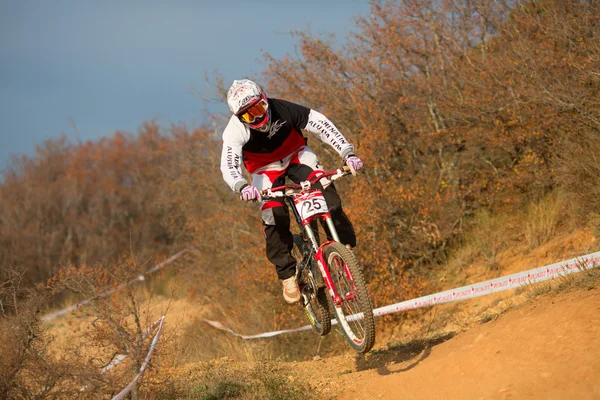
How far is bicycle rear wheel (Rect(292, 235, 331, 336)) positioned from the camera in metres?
6.82

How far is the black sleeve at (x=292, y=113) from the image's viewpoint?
6.92m

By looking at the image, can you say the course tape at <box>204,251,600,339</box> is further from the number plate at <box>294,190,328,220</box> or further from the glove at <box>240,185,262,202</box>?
the glove at <box>240,185,262,202</box>

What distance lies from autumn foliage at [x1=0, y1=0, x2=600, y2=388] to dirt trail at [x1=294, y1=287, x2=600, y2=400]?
3.97 metres

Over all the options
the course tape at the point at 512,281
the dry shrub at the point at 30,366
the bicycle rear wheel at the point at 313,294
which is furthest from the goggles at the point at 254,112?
the course tape at the point at 512,281

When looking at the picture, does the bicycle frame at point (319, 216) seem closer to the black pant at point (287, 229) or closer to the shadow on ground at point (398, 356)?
the black pant at point (287, 229)

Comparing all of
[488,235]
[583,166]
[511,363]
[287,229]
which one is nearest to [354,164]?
[287,229]

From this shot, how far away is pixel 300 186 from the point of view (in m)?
6.27

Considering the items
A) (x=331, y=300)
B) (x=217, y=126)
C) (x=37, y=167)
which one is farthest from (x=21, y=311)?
(x=37, y=167)

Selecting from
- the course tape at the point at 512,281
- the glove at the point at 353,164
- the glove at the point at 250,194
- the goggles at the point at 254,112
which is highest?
the goggles at the point at 254,112

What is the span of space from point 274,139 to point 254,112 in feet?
1.68

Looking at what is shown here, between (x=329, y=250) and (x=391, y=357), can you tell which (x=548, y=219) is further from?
(x=329, y=250)

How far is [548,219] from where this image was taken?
423 inches

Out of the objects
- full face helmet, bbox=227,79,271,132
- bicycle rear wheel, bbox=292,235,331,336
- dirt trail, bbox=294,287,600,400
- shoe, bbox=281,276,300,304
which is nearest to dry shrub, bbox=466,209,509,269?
dirt trail, bbox=294,287,600,400

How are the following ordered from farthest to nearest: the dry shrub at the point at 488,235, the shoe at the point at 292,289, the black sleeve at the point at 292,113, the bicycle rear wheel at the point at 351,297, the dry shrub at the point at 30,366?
the dry shrub at the point at 488,235, the shoe at the point at 292,289, the black sleeve at the point at 292,113, the bicycle rear wheel at the point at 351,297, the dry shrub at the point at 30,366
